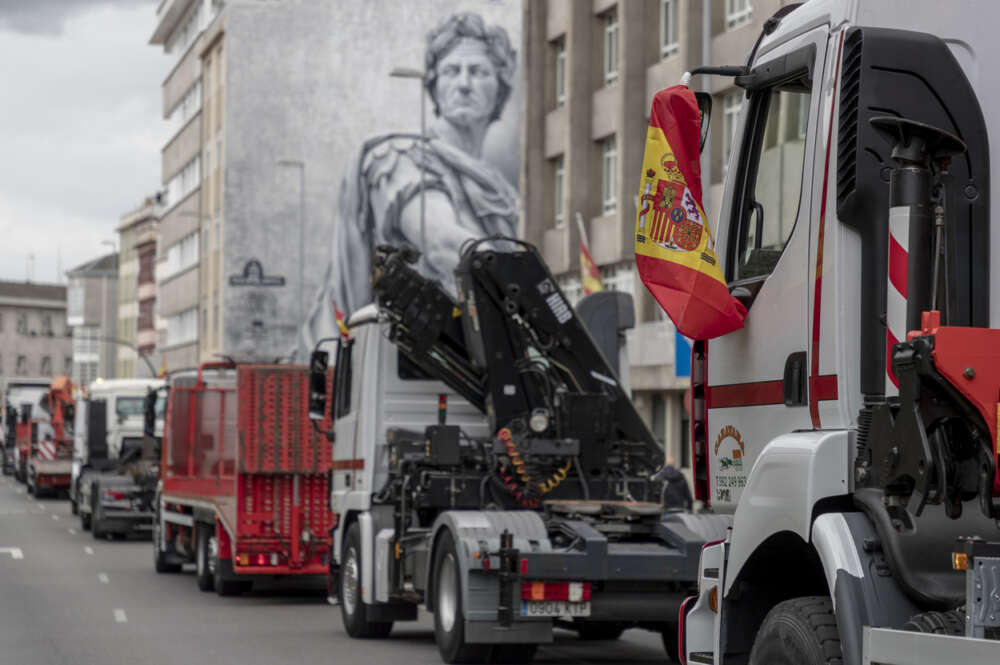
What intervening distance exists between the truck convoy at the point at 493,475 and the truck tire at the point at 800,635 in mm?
6524

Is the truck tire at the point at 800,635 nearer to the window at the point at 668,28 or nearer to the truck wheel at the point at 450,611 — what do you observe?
the truck wheel at the point at 450,611

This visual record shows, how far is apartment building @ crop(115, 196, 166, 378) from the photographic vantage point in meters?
112

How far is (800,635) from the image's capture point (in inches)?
232

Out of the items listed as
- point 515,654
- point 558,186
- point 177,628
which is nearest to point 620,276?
point 558,186

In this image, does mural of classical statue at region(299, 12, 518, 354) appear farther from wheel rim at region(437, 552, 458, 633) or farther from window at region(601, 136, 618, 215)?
wheel rim at region(437, 552, 458, 633)

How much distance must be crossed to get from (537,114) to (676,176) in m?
43.4

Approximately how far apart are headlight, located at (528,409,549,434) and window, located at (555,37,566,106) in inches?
1353

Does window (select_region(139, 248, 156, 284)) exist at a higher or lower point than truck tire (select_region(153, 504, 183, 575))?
higher

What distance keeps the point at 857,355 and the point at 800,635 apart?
3.06 ft

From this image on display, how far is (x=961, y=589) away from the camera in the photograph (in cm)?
546

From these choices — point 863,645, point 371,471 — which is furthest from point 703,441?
point 371,471

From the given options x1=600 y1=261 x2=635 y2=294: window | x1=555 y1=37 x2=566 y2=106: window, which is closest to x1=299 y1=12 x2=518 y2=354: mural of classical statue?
x1=555 y1=37 x2=566 y2=106: window

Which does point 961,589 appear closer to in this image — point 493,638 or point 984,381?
point 984,381

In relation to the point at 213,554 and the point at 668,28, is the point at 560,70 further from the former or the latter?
the point at 213,554
